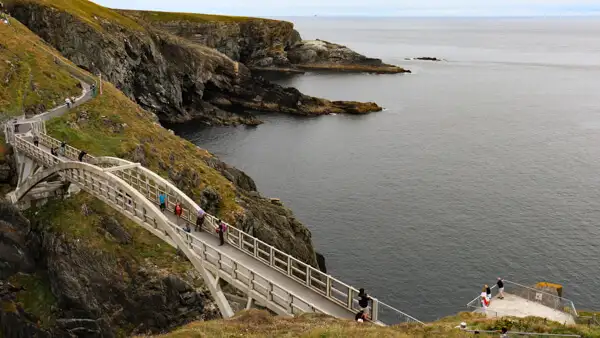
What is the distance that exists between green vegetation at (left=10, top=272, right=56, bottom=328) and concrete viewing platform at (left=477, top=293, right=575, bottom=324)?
1189 inches

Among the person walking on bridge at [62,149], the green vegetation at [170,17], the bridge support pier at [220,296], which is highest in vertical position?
the green vegetation at [170,17]

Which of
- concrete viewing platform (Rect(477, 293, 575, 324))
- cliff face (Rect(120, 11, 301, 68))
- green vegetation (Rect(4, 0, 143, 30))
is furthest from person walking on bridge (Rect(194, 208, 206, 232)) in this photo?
cliff face (Rect(120, 11, 301, 68))

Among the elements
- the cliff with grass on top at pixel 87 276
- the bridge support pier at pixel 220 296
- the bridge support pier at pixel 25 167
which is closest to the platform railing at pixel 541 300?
the bridge support pier at pixel 220 296

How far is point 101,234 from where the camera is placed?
37938 millimetres

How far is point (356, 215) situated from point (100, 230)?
3558 cm

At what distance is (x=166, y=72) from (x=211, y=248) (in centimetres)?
9246

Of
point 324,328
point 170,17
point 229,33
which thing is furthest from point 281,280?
point 229,33

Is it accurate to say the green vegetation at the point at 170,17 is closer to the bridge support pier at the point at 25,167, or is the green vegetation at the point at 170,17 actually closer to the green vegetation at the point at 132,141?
the green vegetation at the point at 132,141

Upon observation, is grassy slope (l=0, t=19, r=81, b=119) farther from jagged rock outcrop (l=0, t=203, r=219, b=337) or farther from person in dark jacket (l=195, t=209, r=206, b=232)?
person in dark jacket (l=195, t=209, r=206, b=232)

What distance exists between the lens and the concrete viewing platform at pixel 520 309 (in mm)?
30734

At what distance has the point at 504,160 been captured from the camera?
89.0 metres

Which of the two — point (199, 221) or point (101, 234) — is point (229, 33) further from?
point (199, 221)

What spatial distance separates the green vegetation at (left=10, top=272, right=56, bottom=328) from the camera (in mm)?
36688

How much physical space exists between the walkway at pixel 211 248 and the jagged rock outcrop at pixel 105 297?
4833mm
